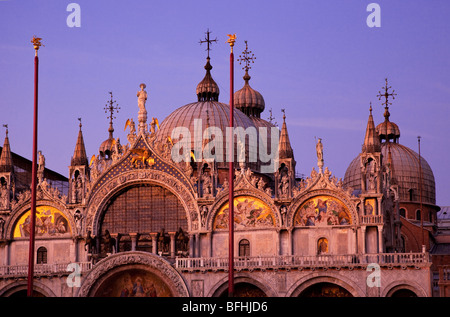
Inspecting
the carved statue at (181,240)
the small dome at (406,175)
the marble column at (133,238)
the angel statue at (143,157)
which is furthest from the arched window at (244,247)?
the small dome at (406,175)

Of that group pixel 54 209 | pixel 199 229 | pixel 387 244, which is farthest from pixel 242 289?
pixel 54 209

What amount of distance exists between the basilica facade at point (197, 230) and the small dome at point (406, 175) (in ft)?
55.5

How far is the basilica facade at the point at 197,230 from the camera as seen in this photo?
57.2 metres

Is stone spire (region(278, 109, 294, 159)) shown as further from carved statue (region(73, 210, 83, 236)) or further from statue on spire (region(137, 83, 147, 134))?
carved statue (region(73, 210, 83, 236))

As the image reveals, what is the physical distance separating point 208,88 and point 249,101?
37.6 ft

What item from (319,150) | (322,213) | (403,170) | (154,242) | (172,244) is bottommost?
(172,244)

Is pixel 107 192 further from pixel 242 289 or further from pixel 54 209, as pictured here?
Result: pixel 242 289

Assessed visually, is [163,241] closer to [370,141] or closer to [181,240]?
[181,240]

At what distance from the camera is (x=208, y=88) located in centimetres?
7331

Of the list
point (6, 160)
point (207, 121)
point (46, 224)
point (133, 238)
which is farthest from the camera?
point (207, 121)

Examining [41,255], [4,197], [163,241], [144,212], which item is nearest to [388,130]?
[144,212]

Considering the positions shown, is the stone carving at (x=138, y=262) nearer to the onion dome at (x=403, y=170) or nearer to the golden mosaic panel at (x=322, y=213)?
the golden mosaic panel at (x=322, y=213)
